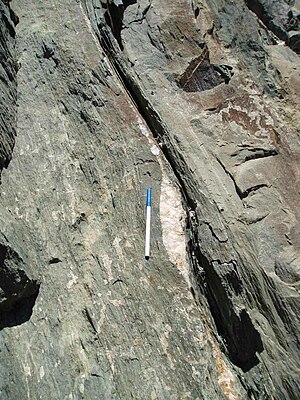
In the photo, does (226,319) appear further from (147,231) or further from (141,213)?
(141,213)

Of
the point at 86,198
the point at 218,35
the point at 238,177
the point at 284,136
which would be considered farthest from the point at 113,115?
the point at 218,35

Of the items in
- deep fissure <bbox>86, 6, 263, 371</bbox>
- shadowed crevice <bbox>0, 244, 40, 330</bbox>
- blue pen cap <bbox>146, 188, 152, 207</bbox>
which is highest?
blue pen cap <bbox>146, 188, 152, 207</bbox>

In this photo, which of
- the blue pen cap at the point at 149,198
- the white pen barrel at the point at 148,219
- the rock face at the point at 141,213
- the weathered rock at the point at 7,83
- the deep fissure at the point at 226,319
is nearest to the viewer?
the rock face at the point at 141,213

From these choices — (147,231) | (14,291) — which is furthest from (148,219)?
(14,291)

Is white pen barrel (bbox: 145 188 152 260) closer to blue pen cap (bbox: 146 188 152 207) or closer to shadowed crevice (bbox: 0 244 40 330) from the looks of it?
blue pen cap (bbox: 146 188 152 207)

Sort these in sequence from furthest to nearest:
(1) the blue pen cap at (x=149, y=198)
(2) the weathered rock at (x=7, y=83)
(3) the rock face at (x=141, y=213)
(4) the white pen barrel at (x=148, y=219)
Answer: (2) the weathered rock at (x=7, y=83) → (1) the blue pen cap at (x=149, y=198) → (4) the white pen barrel at (x=148, y=219) → (3) the rock face at (x=141, y=213)

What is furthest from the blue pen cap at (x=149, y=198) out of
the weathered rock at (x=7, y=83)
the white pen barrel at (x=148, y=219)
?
the weathered rock at (x=7, y=83)

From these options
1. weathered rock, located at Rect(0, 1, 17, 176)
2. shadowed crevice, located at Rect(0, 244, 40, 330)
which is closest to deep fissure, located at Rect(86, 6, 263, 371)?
shadowed crevice, located at Rect(0, 244, 40, 330)

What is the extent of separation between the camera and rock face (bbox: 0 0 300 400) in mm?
4789

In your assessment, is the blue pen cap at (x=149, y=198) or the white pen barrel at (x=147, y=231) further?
the blue pen cap at (x=149, y=198)

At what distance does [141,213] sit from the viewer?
5.50 m

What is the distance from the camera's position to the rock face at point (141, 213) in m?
4.79

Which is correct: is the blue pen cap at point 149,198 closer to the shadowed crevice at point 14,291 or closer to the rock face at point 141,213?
the rock face at point 141,213

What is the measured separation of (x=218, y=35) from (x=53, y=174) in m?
4.08
